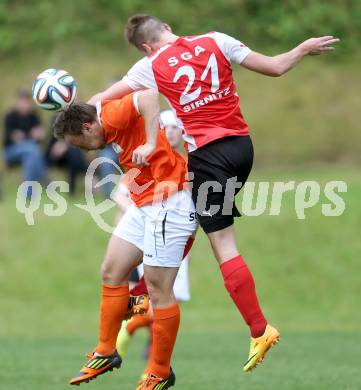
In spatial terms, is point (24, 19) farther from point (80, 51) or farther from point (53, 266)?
point (53, 266)

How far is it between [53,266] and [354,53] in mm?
7827

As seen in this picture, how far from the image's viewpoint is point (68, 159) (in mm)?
16234

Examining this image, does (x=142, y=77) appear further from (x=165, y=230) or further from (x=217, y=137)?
(x=165, y=230)

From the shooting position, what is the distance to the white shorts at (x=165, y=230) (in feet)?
22.6

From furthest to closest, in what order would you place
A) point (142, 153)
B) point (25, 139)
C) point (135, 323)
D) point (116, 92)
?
point (25, 139)
point (135, 323)
point (116, 92)
point (142, 153)

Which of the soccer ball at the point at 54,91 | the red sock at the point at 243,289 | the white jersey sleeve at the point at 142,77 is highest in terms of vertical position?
the white jersey sleeve at the point at 142,77

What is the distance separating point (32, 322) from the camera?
1474cm

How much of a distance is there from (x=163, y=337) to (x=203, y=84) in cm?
166

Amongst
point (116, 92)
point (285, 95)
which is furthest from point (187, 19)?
point (116, 92)

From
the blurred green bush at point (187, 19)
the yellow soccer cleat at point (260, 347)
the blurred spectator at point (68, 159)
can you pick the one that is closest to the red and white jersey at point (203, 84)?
the yellow soccer cleat at point (260, 347)

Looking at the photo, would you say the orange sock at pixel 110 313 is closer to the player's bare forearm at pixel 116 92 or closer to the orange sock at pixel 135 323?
the player's bare forearm at pixel 116 92

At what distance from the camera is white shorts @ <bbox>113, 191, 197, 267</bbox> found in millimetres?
6883

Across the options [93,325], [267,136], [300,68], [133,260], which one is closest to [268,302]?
[93,325]

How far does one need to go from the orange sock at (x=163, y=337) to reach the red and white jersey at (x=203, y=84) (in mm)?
1082
